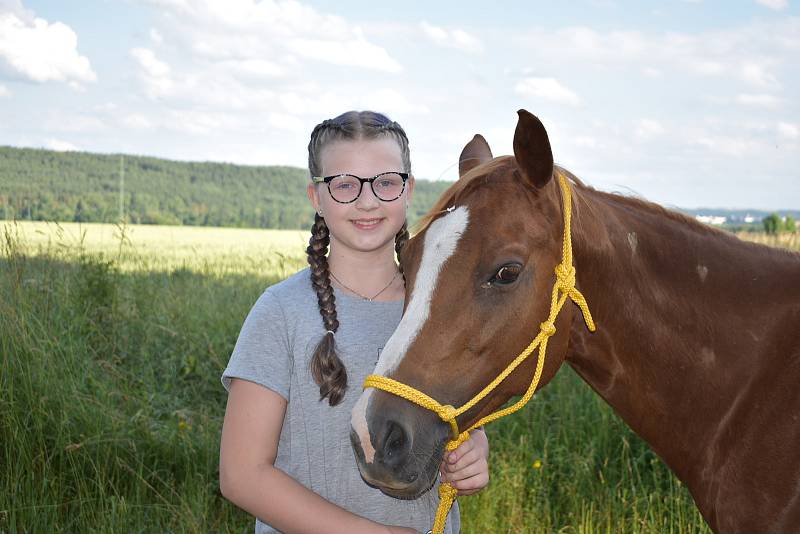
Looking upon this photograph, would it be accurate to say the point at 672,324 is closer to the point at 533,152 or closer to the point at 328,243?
the point at 533,152

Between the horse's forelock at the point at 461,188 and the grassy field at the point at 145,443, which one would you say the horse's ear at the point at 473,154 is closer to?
the horse's forelock at the point at 461,188

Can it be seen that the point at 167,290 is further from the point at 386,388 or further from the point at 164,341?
the point at 386,388

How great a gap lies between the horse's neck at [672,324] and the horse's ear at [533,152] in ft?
0.85

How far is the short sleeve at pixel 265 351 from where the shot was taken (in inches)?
78.0

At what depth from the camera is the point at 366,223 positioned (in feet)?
7.38

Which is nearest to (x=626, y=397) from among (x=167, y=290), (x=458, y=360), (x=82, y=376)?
(x=458, y=360)

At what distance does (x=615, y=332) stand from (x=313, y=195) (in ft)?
3.83

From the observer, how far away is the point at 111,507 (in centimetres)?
404

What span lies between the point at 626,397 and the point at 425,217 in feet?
3.17

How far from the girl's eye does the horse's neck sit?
337mm

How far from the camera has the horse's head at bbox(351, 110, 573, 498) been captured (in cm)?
184

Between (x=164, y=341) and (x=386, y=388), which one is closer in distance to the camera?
(x=386, y=388)

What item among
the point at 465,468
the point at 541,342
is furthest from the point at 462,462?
the point at 541,342

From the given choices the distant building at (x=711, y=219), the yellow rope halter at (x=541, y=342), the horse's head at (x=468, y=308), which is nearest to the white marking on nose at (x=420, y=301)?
the horse's head at (x=468, y=308)
